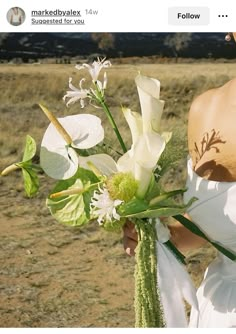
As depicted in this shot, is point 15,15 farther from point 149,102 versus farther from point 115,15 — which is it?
point 149,102

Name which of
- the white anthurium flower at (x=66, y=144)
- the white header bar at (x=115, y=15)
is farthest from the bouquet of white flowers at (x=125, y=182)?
the white header bar at (x=115, y=15)

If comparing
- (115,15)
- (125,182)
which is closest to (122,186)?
(125,182)

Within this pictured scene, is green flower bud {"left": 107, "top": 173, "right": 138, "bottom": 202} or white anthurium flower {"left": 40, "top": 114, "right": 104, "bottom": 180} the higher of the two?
white anthurium flower {"left": 40, "top": 114, "right": 104, "bottom": 180}

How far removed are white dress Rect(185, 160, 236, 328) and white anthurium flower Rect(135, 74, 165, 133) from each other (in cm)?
11

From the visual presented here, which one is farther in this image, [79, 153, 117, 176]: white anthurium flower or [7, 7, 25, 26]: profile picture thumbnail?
[7, 7, 25, 26]: profile picture thumbnail

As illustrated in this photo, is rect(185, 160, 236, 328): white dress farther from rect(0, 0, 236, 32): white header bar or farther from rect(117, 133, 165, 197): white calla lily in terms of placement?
rect(0, 0, 236, 32): white header bar

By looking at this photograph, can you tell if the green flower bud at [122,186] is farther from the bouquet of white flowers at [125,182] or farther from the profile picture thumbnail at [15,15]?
the profile picture thumbnail at [15,15]

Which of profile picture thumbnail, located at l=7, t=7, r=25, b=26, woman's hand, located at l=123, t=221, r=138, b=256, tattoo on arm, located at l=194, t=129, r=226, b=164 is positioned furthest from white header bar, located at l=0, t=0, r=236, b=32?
woman's hand, located at l=123, t=221, r=138, b=256

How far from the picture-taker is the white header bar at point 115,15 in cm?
79

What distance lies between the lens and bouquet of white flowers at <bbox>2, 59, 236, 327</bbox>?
0.60m

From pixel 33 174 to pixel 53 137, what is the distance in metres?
0.05

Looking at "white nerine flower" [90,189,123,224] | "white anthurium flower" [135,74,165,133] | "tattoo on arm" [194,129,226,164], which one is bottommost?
"white nerine flower" [90,189,123,224]

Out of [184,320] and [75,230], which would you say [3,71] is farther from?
[184,320]

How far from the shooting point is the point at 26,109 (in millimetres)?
3480
